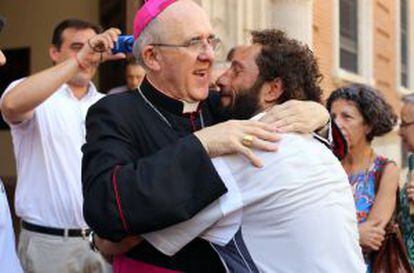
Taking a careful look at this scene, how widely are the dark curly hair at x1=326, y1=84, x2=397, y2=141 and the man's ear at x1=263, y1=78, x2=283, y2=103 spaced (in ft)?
5.73

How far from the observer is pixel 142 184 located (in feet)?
5.98

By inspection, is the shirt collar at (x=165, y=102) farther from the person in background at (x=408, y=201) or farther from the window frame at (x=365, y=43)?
the window frame at (x=365, y=43)

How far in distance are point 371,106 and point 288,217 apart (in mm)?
2153

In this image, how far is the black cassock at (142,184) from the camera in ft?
5.98

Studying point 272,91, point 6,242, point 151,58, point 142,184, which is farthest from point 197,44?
point 6,242

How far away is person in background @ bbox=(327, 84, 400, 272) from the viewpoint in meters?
3.53

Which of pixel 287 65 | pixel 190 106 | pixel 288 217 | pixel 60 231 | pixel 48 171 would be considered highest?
pixel 287 65

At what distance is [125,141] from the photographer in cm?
211

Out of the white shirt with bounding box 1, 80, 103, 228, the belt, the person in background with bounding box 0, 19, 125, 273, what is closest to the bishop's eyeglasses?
the person in background with bounding box 0, 19, 125, 273

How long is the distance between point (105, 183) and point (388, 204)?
6.86ft

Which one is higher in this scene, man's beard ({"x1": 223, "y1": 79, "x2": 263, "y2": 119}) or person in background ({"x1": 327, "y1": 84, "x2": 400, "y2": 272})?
man's beard ({"x1": 223, "y1": 79, "x2": 263, "y2": 119})

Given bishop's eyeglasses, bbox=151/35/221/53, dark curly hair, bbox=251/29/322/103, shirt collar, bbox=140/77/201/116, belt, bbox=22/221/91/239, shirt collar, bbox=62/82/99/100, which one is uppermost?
bishop's eyeglasses, bbox=151/35/221/53

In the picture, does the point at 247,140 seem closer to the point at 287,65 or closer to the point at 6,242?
the point at 287,65

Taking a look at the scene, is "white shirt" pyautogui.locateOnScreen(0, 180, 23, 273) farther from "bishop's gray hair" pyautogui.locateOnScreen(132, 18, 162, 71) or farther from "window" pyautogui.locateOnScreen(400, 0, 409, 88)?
"window" pyautogui.locateOnScreen(400, 0, 409, 88)
